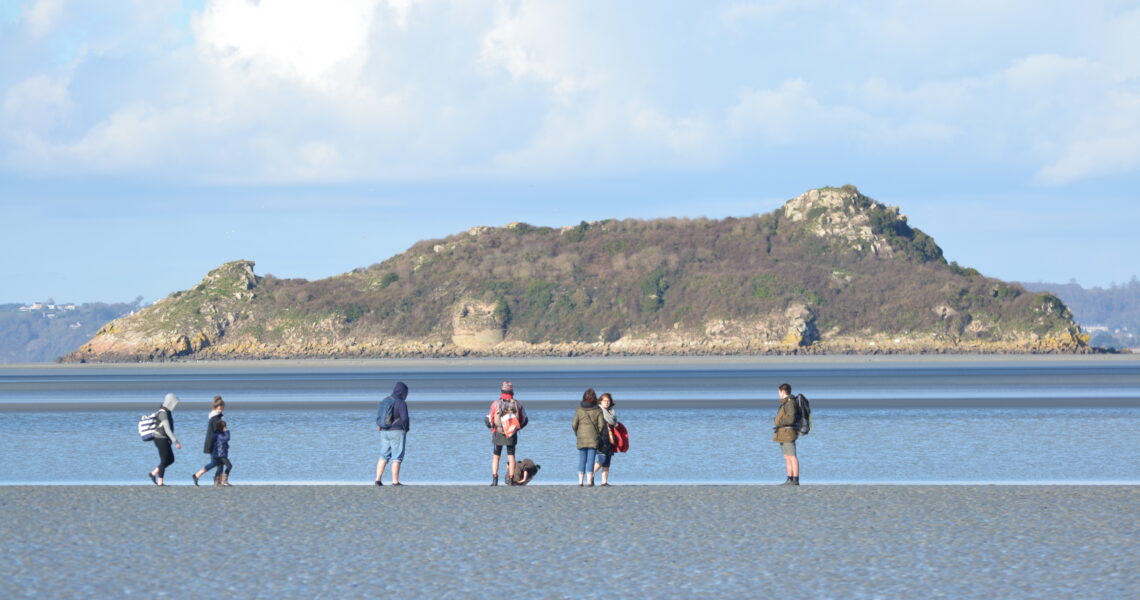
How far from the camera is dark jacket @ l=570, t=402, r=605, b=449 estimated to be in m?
20.8

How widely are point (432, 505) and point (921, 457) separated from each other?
11927 mm

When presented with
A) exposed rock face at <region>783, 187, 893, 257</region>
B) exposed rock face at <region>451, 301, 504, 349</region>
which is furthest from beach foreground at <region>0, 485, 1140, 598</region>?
exposed rock face at <region>783, 187, 893, 257</region>

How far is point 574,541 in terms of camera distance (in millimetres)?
15234

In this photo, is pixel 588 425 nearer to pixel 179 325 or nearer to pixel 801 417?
pixel 801 417

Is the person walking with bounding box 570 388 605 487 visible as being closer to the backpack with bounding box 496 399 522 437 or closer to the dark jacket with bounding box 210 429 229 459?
the backpack with bounding box 496 399 522 437

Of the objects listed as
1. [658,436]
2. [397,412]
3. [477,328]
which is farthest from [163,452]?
[477,328]

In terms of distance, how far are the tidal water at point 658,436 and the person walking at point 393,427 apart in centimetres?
190

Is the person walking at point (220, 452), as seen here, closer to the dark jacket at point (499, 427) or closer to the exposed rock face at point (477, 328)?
the dark jacket at point (499, 427)

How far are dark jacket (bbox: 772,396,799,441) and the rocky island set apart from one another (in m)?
133

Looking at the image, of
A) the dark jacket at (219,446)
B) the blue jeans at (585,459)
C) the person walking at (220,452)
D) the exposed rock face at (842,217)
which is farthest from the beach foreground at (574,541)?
the exposed rock face at (842,217)

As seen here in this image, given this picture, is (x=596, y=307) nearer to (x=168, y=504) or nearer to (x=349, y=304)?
(x=349, y=304)

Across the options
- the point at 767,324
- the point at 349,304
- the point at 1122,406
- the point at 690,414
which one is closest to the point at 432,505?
the point at 690,414

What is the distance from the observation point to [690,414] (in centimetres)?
4381

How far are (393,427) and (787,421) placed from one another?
596 centimetres
